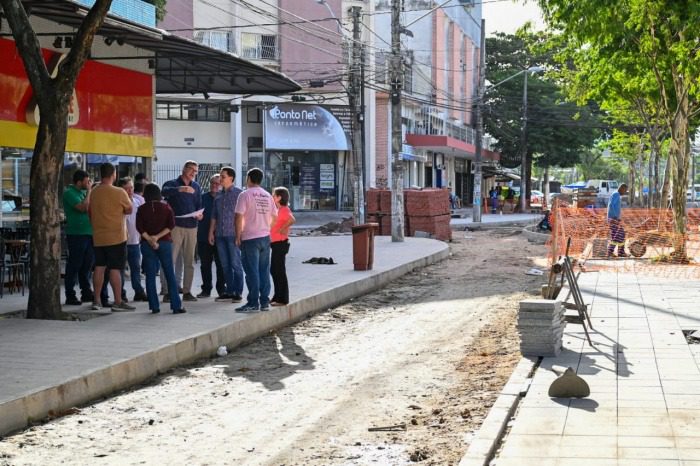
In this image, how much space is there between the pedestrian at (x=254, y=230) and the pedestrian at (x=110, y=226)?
147 centimetres

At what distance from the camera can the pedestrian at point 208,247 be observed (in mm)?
14867

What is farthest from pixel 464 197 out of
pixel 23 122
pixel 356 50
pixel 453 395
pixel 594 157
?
pixel 453 395

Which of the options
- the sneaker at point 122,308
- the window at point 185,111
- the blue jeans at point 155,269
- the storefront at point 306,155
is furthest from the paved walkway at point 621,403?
the window at point 185,111

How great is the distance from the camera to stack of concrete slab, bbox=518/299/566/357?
34.0 ft

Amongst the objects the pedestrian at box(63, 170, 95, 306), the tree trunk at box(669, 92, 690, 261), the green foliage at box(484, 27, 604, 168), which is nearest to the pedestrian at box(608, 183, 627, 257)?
the tree trunk at box(669, 92, 690, 261)

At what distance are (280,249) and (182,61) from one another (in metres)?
7.96

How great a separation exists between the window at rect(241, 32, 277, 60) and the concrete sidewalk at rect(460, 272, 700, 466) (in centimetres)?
3828

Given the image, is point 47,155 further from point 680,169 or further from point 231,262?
point 680,169

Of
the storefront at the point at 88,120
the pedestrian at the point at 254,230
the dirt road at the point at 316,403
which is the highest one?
the storefront at the point at 88,120

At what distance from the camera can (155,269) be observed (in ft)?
42.9

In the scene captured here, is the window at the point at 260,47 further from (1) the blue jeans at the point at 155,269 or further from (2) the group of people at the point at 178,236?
(1) the blue jeans at the point at 155,269

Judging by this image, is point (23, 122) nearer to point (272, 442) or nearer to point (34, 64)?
point (34, 64)

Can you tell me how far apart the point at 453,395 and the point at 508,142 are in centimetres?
6771

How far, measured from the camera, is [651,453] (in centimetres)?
657
